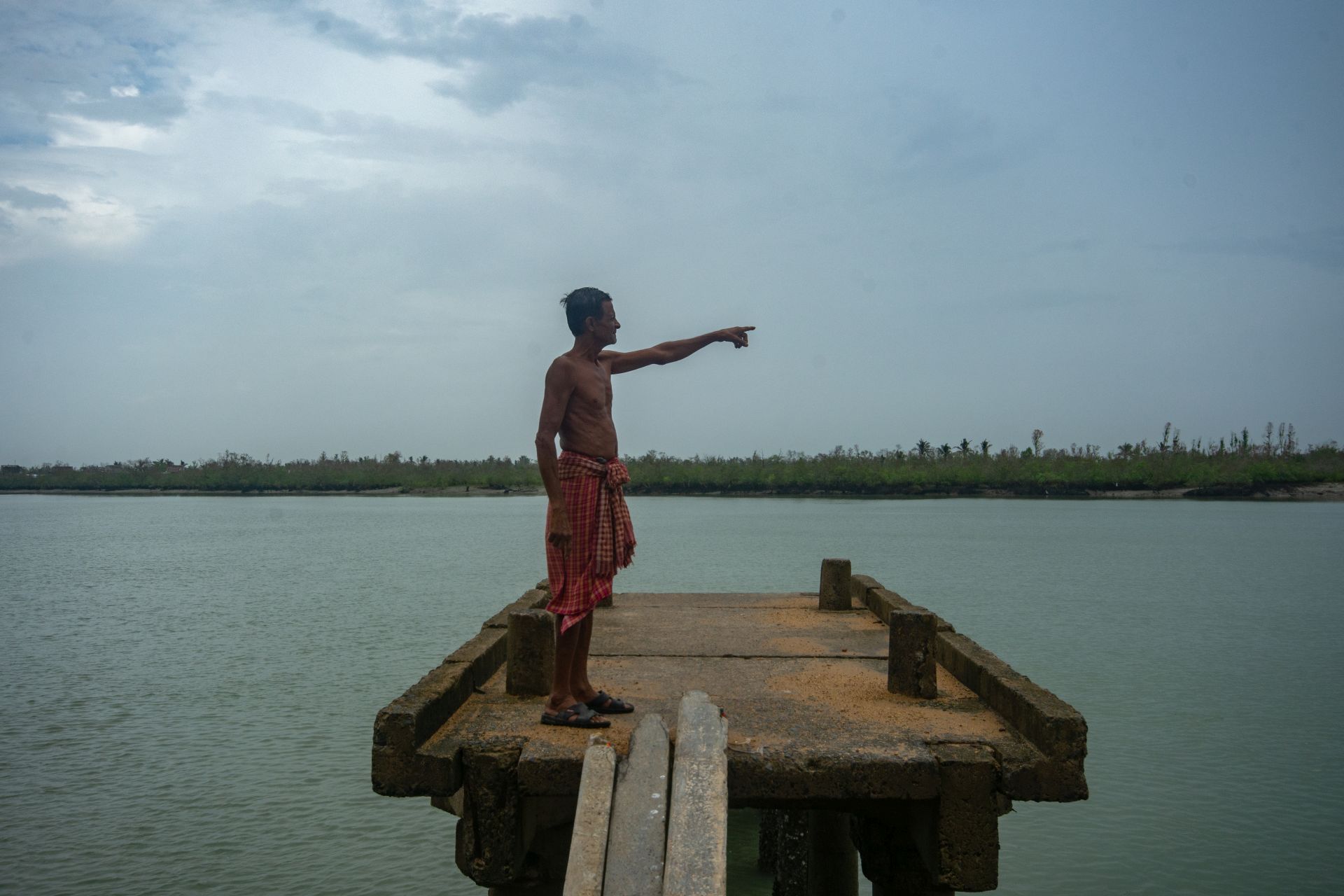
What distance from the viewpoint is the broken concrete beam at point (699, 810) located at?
3262mm

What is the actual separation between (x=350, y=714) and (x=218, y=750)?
1.40m

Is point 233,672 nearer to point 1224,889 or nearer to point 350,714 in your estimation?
point 350,714

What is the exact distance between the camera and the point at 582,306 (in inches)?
190

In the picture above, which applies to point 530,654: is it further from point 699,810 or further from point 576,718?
point 699,810

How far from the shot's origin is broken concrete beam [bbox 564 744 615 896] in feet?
10.9

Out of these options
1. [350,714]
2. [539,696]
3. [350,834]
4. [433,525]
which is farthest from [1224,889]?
[433,525]

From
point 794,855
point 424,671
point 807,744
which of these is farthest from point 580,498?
point 424,671

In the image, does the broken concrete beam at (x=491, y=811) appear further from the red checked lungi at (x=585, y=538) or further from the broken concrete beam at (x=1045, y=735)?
the broken concrete beam at (x=1045, y=735)

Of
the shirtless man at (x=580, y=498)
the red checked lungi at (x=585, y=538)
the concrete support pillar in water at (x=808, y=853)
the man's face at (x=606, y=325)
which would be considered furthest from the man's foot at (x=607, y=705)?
the concrete support pillar in water at (x=808, y=853)

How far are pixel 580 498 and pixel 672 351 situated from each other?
3.35 ft

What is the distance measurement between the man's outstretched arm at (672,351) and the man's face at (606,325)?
361 millimetres

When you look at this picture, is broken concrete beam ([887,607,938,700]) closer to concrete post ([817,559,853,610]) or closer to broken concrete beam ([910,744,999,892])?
broken concrete beam ([910,744,999,892])

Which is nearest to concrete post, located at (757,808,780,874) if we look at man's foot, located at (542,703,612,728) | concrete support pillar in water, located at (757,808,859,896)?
concrete support pillar in water, located at (757,808,859,896)

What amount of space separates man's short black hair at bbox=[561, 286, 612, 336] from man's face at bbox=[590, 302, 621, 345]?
15 mm
